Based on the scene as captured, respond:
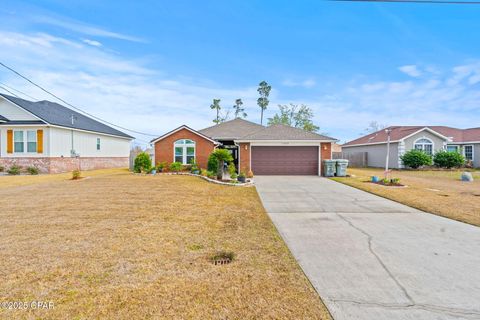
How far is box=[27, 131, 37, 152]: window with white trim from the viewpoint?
61.3 ft

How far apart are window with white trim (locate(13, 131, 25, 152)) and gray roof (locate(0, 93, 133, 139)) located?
6.83 feet

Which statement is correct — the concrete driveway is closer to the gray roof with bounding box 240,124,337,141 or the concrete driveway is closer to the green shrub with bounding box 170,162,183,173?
the gray roof with bounding box 240,124,337,141

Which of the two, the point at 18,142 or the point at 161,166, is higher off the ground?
the point at 18,142

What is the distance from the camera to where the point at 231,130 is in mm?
24703

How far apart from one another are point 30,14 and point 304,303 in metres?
18.8

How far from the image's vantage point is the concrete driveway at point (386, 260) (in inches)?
107

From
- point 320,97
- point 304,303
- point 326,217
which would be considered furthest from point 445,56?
point 304,303

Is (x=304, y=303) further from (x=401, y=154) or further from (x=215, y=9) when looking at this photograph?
(x=401, y=154)

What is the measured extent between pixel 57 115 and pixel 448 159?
34.7 meters

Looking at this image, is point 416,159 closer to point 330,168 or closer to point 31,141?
point 330,168

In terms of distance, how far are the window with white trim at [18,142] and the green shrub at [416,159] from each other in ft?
105

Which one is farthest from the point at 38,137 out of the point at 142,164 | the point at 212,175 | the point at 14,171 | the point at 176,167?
the point at 212,175

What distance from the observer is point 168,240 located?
4.65 metres

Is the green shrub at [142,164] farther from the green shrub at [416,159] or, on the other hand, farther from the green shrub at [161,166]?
the green shrub at [416,159]
